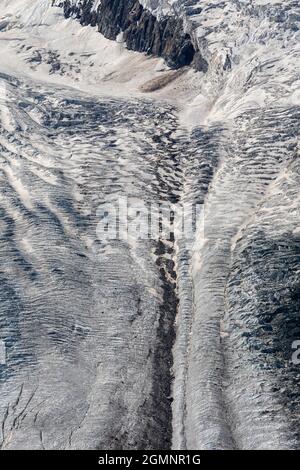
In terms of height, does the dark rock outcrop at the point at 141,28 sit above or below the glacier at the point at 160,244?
above

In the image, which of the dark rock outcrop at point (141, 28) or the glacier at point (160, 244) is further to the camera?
the dark rock outcrop at point (141, 28)

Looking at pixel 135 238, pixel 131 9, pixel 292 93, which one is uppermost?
pixel 131 9

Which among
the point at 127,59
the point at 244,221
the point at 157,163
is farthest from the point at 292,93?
the point at 127,59

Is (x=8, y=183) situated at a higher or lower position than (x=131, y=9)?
lower

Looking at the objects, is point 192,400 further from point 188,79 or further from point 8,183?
point 188,79

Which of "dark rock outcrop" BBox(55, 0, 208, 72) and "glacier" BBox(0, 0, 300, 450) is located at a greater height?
"dark rock outcrop" BBox(55, 0, 208, 72)

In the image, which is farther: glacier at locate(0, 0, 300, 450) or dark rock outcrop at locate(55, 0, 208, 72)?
dark rock outcrop at locate(55, 0, 208, 72)
